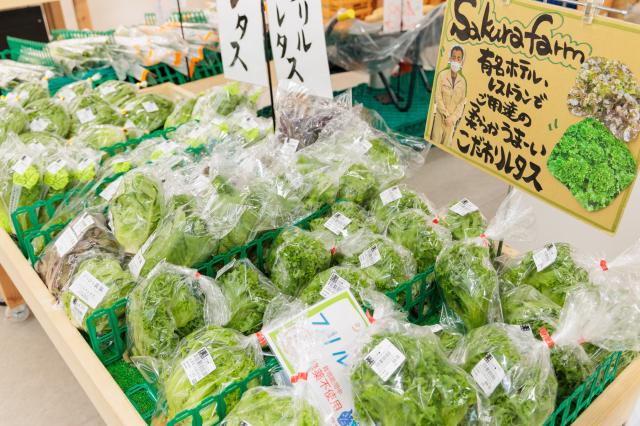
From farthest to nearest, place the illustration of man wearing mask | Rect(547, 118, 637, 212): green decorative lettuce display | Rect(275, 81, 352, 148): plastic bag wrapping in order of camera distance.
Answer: Rect(275, 81, 352, 148): plastic bag wrapping → the illustration of man wearing mask → Rect(547, 118, 637, 212): green decorative lettuce display

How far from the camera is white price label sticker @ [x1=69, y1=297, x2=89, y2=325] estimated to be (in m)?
1.22

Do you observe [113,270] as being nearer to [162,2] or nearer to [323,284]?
[323,284]

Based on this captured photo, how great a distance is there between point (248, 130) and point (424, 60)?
1.72 m

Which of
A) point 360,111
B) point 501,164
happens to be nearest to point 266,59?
point 360,111

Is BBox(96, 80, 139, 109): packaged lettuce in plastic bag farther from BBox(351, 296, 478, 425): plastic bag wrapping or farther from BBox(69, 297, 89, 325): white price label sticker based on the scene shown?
BBox(351, 296, 478, 425): plastic bag wrapping

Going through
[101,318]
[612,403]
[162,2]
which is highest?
[162,2]

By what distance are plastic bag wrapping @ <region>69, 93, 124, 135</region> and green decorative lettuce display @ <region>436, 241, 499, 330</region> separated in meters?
1.64

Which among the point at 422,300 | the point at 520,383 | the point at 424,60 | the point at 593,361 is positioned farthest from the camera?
the point at 424,60

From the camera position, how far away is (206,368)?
991 mm

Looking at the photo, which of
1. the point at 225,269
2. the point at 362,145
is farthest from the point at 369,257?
the point at 362,145

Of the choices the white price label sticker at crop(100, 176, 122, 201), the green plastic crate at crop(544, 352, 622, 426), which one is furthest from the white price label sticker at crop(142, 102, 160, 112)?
the green plastic crate at crop(544, 352, 622, 426)

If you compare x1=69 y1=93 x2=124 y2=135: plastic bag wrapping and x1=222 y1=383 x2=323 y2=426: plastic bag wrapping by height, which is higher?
x1=69 y1=93 x2=124 y2=135: plastic bag wrapping

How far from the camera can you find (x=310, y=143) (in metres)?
1.90

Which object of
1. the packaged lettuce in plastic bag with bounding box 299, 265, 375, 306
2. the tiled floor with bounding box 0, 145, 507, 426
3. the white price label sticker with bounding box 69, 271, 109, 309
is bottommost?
the tiled floor with bounding box 0, 145, 507, 426
